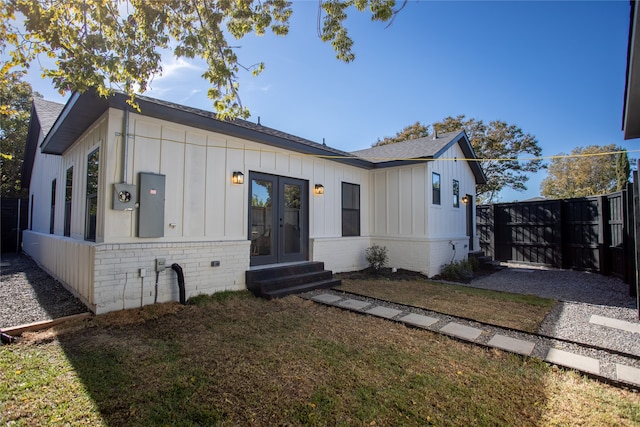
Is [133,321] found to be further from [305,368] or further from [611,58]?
[611,58]

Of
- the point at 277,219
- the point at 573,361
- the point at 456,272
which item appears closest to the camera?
the point at 573,361

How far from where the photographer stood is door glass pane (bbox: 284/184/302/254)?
6945mm

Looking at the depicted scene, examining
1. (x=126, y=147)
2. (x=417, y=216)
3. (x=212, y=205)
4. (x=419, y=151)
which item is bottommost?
(x=417, y=216)

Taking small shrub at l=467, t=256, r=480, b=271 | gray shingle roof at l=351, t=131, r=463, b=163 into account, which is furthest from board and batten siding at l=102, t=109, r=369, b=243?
small shrub at l=467, t=256, r=480, b=271

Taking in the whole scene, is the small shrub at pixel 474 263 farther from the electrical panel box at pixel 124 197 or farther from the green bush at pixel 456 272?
the electrical panel box at pixel 124 197

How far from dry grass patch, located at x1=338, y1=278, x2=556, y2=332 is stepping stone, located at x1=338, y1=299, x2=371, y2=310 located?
18.5 inches

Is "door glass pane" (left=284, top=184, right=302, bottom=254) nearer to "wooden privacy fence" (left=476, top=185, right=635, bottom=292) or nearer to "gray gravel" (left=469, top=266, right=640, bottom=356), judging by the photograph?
"gray gravel" (left=469, top=266, right=640, bottom=356)

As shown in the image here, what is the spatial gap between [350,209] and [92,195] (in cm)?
596

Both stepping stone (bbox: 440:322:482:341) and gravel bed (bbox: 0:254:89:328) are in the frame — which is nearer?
stepping stone (bbox: 440:322:482:341)

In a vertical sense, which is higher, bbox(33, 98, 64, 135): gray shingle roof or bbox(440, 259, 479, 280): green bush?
bbox(33, 98, 64, 135): gray shingle roof

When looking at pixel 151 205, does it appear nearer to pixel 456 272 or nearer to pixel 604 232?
pixel 456 272

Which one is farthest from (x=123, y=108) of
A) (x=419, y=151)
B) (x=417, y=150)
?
(x=417, y=150)

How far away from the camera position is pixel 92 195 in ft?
17.5

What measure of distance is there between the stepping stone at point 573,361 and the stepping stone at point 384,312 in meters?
1.94
